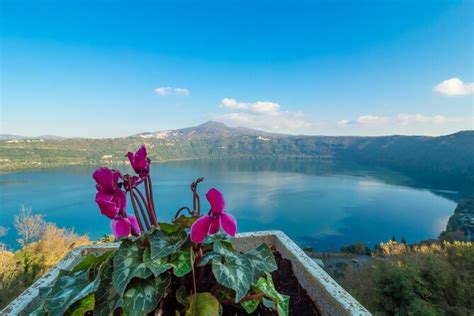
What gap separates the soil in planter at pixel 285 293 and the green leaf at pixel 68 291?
0.21 meters

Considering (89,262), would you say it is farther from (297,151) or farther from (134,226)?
(297,151)

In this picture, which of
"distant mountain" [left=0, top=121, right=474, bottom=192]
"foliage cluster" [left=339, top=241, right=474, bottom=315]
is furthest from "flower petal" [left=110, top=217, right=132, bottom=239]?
"distant mountain" [left=0, top=121, right=474, bottom=192]

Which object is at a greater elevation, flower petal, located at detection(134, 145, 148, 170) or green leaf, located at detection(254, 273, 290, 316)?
flower petal, located at detection(134, 145, 148, 170)

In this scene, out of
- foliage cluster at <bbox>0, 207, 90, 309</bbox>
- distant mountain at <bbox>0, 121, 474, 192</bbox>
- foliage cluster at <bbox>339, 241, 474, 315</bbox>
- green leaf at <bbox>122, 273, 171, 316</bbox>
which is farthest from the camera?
distant mountain at <bbox>0, 121, 474, 192</bbox>

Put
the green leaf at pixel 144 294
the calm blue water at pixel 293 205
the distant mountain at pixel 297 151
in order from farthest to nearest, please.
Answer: the distant mountain at pixel 297 151 < the calm blue water at pixel 293 205 < the green leaf at pixel 144 294

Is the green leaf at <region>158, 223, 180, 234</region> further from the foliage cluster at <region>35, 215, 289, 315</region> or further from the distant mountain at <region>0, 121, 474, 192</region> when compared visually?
the distant mountain at <region>0, 121, 474, 192</region>

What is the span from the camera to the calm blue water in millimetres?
31711

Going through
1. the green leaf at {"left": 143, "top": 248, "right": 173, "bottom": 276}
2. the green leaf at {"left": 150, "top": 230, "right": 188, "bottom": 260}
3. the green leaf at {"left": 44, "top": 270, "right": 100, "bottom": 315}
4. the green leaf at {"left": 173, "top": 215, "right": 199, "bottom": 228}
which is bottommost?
the green leaf at {"left": 44, "top": 270, "right": 100, "bottom": 315}

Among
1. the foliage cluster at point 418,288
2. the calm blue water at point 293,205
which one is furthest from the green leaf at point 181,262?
the calm blue water at point 293,205

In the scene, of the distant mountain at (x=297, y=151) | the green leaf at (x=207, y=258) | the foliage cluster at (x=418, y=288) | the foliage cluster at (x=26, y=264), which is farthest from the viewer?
the distant mountain at (x=297, y=151)

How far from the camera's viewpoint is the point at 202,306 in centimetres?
70

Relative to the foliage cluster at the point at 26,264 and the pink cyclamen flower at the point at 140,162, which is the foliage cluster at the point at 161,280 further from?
the foliage cluster at the point at 26,264

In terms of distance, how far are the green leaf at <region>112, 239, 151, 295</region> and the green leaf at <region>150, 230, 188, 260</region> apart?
0.14ft

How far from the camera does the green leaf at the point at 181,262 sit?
700 millimetres
